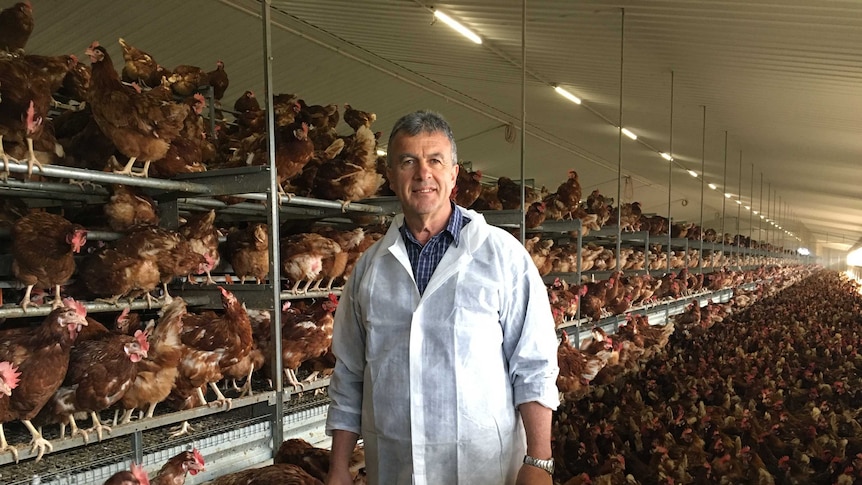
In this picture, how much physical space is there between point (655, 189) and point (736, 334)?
12743 millimetres

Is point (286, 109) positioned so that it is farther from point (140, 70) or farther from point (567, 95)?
point (567, 95)

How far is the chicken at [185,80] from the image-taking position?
15.1 feet

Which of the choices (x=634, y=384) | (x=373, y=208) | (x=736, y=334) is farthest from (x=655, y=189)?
(x=373, y=208)

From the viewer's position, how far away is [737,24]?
185 inches

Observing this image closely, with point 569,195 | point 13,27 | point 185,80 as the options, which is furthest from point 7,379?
point 569,195

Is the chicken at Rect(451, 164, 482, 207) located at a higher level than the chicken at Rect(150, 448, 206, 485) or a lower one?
higher

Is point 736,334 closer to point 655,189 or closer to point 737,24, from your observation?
point 737,24

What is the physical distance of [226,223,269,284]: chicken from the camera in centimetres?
403

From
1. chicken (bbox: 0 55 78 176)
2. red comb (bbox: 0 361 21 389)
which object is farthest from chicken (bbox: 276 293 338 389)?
chicken (bbox: 0 55 78 176)

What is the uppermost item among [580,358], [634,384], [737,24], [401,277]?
[737,24]

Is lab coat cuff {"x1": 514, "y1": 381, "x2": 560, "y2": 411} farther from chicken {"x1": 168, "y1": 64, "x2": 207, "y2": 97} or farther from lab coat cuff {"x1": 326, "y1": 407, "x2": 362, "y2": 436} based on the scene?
chicken {"x1": 168, "y1": 64, "x2": 207, "y2": 97}

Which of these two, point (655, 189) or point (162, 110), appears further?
point (655, 189)

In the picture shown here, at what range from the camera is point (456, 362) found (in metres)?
1.66

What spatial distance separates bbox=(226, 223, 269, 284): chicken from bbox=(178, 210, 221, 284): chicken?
0.76ft
